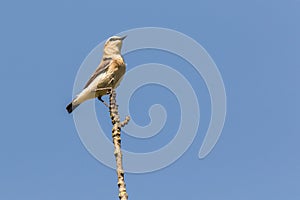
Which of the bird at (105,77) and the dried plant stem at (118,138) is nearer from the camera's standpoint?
the dried plant stem at (118,138)

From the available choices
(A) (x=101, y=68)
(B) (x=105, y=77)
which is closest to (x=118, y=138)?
(B) (x=105, y=77)

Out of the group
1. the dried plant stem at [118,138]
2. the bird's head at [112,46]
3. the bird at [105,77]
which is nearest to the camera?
the dried plant stem at [118,138]

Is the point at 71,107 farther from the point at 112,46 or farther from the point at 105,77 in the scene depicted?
the point at 112,46

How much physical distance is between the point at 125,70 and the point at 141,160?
1229 millimetres

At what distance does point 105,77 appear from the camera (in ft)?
22.5

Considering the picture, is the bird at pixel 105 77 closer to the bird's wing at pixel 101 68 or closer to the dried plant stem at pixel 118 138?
the bird's wing at pixel 101 68

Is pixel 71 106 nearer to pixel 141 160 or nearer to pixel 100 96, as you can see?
pixel 100 96

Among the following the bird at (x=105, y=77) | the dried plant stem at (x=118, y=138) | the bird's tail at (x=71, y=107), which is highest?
the bird at (x=105, y=77)

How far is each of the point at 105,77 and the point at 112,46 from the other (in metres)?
0.59

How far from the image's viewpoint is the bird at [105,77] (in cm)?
688

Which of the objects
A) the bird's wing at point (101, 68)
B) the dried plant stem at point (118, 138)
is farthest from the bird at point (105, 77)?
the dried plant stem at point (118, 138)

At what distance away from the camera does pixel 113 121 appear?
19.5 ft

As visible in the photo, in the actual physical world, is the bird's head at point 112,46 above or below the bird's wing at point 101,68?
above

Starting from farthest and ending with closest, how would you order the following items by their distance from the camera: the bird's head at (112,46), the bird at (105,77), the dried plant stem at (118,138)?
the bird's head at (112,46)
the bird at (105,77)
the dried plant stem at (118,138)
